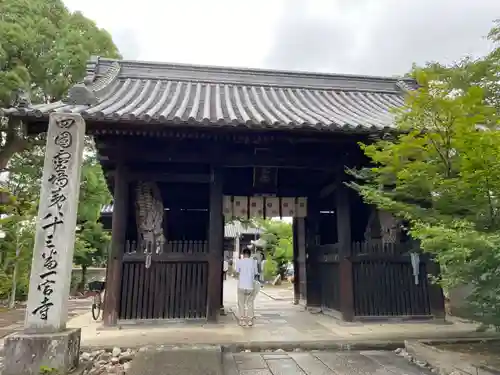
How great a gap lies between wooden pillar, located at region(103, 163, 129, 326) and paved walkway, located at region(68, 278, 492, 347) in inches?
13.8

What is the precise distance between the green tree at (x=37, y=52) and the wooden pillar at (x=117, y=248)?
8392 mm

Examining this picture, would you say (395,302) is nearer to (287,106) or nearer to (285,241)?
(287,106)

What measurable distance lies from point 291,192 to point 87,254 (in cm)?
1174

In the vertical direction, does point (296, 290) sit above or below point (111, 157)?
below

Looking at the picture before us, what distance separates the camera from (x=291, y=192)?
9.48m

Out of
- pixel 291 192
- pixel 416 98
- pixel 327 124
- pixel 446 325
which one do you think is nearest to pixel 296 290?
pixel 291 192

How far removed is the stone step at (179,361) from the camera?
4078 millimetres

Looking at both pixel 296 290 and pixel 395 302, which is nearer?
pixel 395 302

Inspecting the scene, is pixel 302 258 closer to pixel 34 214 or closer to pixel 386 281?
pixel 386 281

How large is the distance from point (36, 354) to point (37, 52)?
45.1 ft

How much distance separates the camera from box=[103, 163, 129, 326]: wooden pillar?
260 inches

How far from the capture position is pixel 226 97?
9023 mm

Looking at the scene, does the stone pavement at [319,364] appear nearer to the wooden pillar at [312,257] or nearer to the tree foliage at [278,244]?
the wooden pillar at [312,257]

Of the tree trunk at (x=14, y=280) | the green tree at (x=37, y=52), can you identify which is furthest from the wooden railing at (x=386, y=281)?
the green tree at (x=37, y=52)
